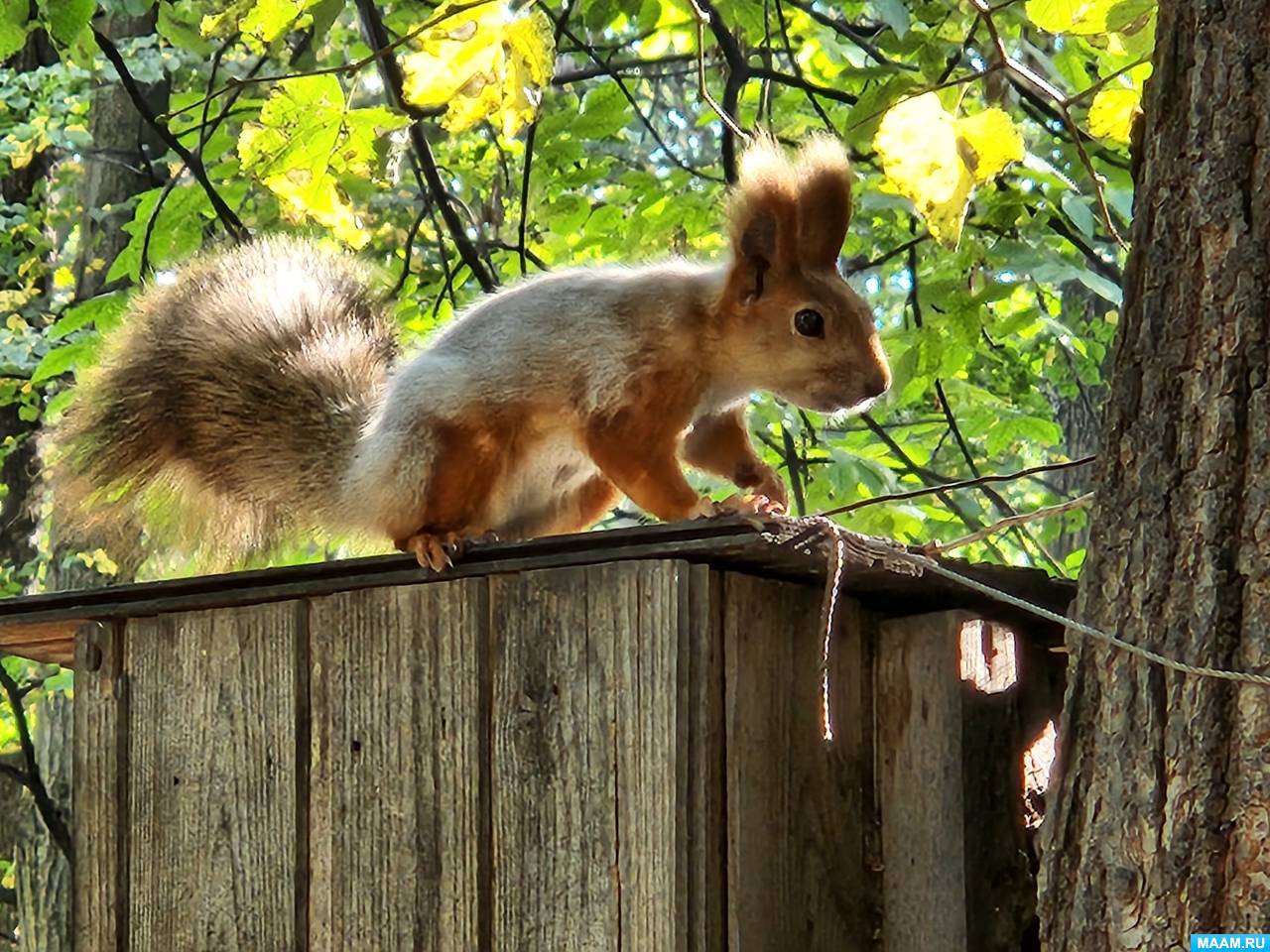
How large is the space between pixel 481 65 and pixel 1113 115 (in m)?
0.80

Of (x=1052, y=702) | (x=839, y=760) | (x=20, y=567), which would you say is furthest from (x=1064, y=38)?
(x=20, y=567)

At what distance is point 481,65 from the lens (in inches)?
84.4

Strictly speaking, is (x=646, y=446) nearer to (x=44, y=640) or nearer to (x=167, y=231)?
(x=44, y=640)

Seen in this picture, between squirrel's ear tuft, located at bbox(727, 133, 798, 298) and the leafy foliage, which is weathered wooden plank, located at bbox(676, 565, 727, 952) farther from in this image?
squirrel's ear tuft, located at bbox(727, 133, 798, 298)

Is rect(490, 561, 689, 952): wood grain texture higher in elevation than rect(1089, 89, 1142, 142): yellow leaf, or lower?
lower

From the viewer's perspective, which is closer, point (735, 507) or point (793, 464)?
point (735, 507)

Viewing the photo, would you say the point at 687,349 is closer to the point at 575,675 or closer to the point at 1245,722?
the point at 575,675

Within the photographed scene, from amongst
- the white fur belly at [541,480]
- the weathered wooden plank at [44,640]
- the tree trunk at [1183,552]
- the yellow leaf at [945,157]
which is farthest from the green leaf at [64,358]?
the tree trunk at [1183,552]

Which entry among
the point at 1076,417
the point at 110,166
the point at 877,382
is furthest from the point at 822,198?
the point at 1076,417

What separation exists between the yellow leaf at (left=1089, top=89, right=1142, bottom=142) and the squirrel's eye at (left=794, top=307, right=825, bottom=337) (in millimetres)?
489

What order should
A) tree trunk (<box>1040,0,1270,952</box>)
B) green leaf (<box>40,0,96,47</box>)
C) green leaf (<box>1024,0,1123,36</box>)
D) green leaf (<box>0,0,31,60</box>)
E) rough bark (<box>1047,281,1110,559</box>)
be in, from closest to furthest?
tree trunk (<box>1040,0,1270,952</box>) → green leaf (<box>1024,0,1123,36</box>) → green leaf (<box>40,0,96,47</box>) → green leaf (<box>0,0,31,60</box>) → rough bark (<box>1047,281,1110,559</box>)

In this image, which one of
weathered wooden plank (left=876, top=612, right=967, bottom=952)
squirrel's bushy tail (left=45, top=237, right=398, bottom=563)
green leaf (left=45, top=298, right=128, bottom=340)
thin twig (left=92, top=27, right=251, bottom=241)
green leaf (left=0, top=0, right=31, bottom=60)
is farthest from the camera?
green leaf (left=45, top=298, right=128, bottom=340)

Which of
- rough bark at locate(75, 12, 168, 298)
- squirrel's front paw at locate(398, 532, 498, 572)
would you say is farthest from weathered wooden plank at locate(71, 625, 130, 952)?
rough bark at locate(75, 12, 168, 298)

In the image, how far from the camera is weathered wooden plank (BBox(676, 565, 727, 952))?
1571mm
